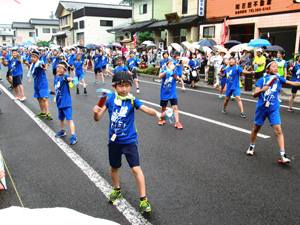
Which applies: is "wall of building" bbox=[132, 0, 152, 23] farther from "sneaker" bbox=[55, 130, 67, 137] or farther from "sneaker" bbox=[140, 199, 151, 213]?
"sneaker" bbox=[140, 199, 151, 213]

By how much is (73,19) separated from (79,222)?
169 ft

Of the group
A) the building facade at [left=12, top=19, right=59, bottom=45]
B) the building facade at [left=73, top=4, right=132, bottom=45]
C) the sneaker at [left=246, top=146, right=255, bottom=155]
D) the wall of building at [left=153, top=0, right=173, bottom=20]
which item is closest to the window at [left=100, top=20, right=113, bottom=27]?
the building facade at [left=73, top=4, right=132, bottom=45]

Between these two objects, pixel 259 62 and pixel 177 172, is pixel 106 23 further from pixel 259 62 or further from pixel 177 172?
pixel 177 172

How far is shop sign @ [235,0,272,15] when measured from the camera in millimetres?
17234

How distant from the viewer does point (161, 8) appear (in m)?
30.4

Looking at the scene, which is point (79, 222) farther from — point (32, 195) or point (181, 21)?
point (181, 21)

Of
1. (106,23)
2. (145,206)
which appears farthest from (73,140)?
(106,23)

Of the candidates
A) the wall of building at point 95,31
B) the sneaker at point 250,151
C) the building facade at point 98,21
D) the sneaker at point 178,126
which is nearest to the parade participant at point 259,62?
the sneaker at point 178,126

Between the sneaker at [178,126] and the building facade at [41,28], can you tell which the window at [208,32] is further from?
the building facade at [41,28]

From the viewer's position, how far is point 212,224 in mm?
3197

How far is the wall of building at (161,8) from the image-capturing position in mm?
30188

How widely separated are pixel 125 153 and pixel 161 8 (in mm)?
29564

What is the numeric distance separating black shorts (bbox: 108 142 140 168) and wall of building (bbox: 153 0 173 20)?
95.2 ft

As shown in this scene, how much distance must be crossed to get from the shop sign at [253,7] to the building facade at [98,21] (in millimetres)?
28007
